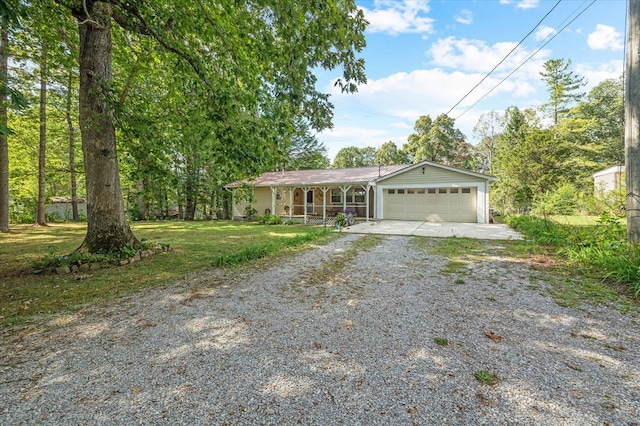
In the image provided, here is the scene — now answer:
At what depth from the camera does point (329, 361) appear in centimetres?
239

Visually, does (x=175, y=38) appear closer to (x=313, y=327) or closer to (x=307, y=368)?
(x=313, y=327)

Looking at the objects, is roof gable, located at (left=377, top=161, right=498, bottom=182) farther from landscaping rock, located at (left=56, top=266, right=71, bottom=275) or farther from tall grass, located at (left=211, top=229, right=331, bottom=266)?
landscaping rock, located at (left=56, top=266, right=71, bottom=275)

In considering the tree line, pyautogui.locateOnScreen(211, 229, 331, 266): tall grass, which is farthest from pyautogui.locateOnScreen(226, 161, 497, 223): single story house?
the tree line

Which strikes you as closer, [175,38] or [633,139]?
[633,139]

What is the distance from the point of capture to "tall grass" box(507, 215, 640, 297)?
433 centimetres

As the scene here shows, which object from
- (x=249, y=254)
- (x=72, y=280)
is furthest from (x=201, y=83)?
(x=72, y=280)

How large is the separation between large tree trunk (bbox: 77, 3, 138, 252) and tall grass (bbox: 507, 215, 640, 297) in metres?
9.23

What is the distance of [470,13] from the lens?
970 centimetres

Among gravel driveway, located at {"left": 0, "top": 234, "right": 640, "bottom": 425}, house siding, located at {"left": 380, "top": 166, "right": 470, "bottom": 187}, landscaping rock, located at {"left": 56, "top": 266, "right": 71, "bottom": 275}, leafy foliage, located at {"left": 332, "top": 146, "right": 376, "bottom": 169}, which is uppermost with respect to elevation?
leafy foliage, located at {"left": 332, "top": 146, "right": 376, "bottom": 169}

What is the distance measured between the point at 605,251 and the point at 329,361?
5907 millimetres

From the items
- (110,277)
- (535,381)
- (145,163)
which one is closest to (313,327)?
(535,381)

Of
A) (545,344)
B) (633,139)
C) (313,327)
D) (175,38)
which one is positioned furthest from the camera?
(175,38)

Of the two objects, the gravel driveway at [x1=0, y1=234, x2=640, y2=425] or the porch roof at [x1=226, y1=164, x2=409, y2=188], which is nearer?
the gravel driveway at [x1=0, y1=234, x2=640, y2=425]

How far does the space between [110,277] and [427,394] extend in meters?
5.50
